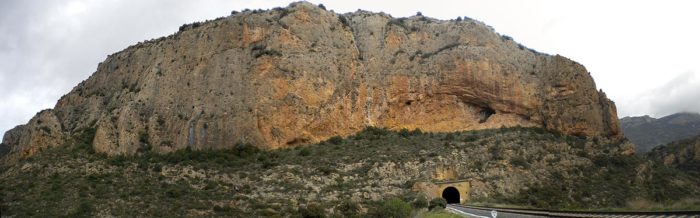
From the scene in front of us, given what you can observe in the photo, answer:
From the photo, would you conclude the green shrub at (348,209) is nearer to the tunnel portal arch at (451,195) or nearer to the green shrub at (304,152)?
the green shrub at (304,152)

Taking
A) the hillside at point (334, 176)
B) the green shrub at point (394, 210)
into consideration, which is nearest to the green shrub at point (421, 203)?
the hillside at point (334, 176)

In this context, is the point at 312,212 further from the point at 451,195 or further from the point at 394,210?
the point at 451,195

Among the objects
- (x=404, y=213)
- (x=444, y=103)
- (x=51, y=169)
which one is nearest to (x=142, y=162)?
(x=51, y=169)

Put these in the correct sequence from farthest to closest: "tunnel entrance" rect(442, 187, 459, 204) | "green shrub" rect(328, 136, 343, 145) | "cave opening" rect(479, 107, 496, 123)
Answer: "cave opening" rect(479, 107, 496, 123), "green shrub" rect(328, 136, 343, 145), "tunnel entrance" rect(442, 187, 459, 204)

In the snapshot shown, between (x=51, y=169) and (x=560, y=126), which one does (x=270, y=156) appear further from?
(x=560, y=126)

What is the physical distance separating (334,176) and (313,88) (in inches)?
523

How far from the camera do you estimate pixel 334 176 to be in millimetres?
47062

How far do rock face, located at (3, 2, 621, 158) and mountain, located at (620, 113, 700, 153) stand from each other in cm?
7088

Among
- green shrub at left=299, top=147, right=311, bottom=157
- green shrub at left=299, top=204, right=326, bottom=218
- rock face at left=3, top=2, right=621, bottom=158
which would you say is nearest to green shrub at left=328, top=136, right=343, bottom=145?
rock face at left=3, top=2, right=621, bottom=158

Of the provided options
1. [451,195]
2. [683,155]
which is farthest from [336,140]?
[683,155]

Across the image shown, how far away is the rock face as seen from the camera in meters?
55.6

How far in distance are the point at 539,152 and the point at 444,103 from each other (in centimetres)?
1359

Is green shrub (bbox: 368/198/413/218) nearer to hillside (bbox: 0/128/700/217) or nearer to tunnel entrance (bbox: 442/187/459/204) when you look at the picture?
hillside (bbox: 0/128/700/217)

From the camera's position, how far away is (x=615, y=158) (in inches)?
2120
